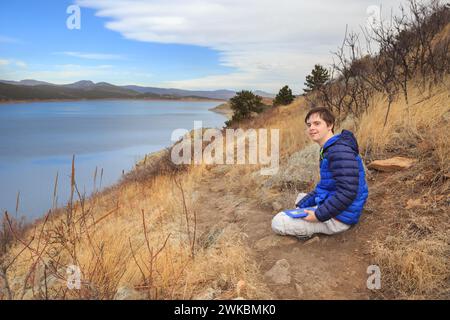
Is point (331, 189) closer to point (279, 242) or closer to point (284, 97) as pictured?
point (279, 242)

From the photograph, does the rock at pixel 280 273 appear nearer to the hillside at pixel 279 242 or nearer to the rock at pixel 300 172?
the hillside at pixel 279 242

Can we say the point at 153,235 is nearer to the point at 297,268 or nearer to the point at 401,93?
the point at 297,268

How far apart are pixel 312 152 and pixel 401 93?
2.51 metres

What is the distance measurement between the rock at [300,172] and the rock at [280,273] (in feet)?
7.78

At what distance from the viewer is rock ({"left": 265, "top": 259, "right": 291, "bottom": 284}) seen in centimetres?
294

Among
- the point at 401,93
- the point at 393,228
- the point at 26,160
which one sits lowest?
the point at 26,160

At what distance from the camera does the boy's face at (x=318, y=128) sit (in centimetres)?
339

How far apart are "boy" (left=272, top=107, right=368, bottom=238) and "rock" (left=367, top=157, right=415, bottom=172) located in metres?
1.43

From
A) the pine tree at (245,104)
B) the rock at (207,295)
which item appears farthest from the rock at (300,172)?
the pine tree at (245,104)

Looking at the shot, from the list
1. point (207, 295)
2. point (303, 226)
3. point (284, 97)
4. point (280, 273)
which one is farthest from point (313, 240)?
point (284, 97)

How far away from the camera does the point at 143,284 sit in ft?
9.29

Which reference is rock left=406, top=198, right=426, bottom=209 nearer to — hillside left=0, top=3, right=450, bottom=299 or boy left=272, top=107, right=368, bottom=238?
hillside left=0, top=3, right=450, bottom=299

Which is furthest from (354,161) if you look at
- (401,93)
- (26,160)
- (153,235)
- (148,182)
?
(26,160)

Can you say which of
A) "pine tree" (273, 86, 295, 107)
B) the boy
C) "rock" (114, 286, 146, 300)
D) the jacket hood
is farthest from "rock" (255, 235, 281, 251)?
"pine tree" (273, 86, 295, 107)
